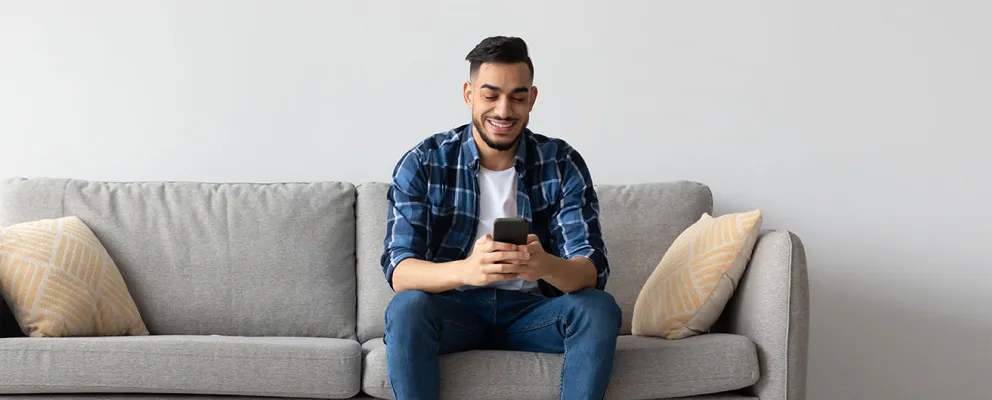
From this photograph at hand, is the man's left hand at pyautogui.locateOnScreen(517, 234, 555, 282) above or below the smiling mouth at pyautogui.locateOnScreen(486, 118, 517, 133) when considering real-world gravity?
below

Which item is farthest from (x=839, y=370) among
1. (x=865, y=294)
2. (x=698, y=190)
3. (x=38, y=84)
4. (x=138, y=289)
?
(x=38, y=84)

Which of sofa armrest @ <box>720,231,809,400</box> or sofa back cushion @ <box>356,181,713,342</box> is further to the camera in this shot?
sofa back cushion @ <box>356,181,713,342</box>

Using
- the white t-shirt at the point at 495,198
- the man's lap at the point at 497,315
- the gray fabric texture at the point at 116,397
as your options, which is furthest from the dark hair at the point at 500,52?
the gray fabric texture at the point at 116,397

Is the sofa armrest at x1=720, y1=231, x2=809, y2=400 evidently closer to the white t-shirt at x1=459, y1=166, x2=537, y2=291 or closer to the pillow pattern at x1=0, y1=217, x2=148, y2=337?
the white t-shirt at x1=459, y1=166, x2=537, y2=291

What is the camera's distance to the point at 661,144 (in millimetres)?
3186

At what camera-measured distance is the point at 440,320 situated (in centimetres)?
207

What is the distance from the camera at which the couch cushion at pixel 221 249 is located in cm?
268

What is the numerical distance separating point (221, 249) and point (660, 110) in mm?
1408

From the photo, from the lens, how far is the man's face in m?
2.18

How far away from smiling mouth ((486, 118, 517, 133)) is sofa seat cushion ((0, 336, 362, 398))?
592mm

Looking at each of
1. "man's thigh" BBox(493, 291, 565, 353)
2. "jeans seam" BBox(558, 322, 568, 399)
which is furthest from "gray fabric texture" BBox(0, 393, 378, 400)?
"jeans seam" BBox(558, 322, 568, 399)

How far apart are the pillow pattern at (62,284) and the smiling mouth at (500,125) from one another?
1091 millimetres

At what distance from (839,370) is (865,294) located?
0.26 meters

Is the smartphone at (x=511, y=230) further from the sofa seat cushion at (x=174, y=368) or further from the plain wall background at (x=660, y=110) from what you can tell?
the plain wall background at (x=660, y=110)
